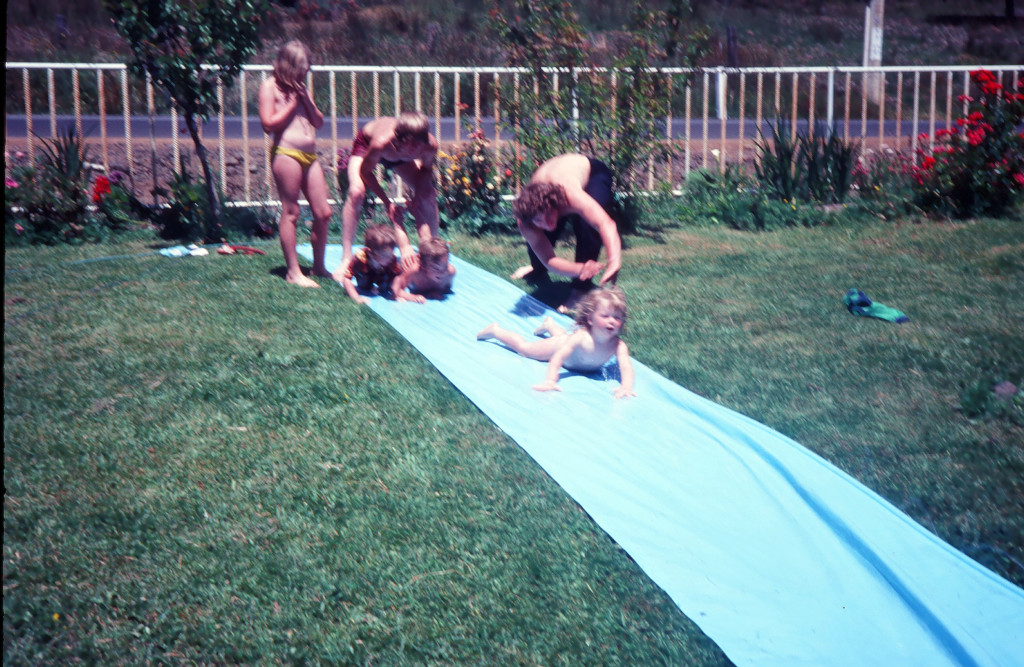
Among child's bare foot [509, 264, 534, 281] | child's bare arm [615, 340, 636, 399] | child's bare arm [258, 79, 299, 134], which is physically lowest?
child's bare arm [615, 340, 636, 399]

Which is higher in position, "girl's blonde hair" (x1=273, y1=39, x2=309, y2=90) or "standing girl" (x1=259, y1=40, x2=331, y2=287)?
"girl's blonde hair" (x1=273, y1=39, x2=309, y2=90)

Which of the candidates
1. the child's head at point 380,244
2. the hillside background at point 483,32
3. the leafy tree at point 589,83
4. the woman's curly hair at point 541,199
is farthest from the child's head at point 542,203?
the hillside background at point 483,32

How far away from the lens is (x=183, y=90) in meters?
6.91

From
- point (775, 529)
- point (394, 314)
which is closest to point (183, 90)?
point (394, 314)

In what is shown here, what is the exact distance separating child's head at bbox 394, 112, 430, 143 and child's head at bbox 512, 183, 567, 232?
2.73ft

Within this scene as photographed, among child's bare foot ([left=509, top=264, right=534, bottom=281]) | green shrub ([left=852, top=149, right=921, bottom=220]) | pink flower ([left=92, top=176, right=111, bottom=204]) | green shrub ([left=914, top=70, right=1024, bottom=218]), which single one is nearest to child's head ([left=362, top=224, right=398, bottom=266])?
child's bare foot ([left=509, top=264, right=534, bottom=281])

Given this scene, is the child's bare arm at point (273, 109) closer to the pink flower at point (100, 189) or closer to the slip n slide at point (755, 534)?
the slip n slide at point (755, 534)

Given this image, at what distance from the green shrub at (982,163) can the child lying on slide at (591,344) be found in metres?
5.79

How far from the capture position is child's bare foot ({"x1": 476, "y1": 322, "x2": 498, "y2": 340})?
4715 mm

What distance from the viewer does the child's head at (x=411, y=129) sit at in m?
5.41

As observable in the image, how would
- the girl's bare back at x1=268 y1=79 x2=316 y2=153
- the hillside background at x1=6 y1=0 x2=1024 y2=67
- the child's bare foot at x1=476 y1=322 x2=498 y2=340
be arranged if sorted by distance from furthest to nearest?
the hillside background at x1=6 y1=0 x2=1024 y2=67, the girl's bare back at x1=268 y1=79 x2=316 y2=153, the child's bare foot at x1=476 y1=322 x2=498 y2=340

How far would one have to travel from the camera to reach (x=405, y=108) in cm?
1298

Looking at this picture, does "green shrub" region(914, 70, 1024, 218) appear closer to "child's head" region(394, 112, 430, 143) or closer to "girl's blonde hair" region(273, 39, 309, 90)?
"child's head" region(394, 112, 430, 143)

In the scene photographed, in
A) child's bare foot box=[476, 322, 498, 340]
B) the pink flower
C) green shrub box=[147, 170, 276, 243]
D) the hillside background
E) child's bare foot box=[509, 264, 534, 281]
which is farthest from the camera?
the hillside background
